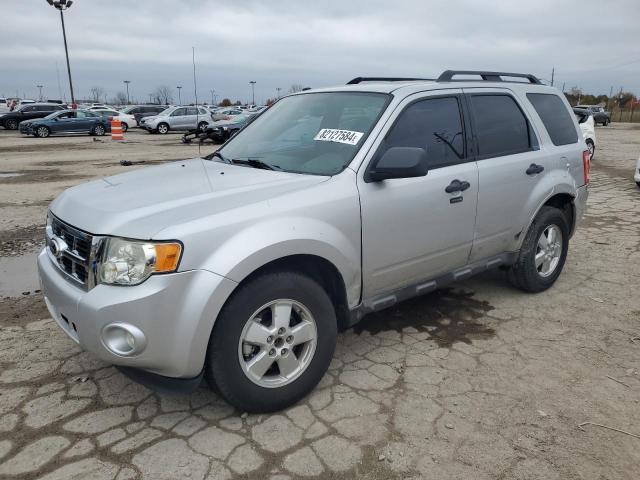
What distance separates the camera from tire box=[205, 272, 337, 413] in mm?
2568

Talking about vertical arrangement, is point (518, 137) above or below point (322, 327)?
above

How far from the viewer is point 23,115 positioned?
2988cm

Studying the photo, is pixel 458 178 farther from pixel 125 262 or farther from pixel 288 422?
pixel 125 262

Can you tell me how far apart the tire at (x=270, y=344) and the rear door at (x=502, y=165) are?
1577 millimetres

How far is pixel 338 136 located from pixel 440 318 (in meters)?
1.75

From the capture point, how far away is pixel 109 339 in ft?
8.04

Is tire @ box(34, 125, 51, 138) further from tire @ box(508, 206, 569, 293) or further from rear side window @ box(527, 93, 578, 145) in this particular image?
tire @ box(508, 206, 569, 293)

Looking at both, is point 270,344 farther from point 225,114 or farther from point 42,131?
point 225,114

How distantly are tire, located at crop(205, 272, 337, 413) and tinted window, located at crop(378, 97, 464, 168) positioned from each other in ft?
3.63

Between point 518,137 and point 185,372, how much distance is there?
3.20 m

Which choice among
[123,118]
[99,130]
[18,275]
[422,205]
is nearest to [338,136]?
[422,205]

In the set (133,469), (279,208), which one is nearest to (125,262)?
(279,208)

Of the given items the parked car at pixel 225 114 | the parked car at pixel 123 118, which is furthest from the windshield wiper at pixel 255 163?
the parked car at pixel 123 118

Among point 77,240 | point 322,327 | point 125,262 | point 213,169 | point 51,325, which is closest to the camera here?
Answer: point 125,262
